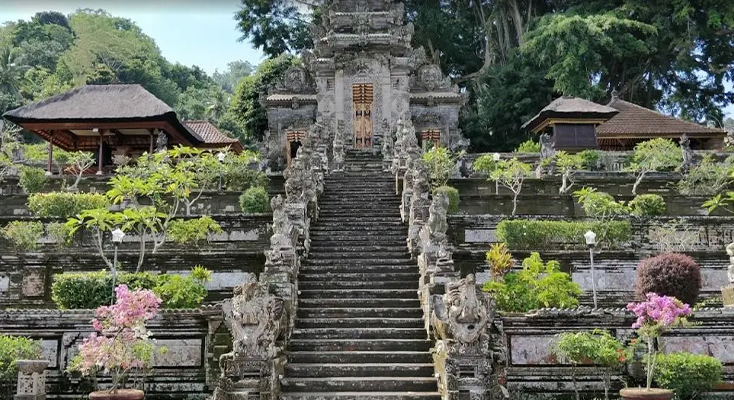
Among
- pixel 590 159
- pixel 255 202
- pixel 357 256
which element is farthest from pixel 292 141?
pixel 357 256

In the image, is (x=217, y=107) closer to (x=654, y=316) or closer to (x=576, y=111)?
(x=576, y=111)

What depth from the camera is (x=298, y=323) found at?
11109mm

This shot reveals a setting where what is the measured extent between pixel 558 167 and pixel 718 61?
739 inches

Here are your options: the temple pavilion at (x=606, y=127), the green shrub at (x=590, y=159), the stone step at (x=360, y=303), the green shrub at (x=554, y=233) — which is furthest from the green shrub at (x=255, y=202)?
the temple pavilion at (x=606, y=127)

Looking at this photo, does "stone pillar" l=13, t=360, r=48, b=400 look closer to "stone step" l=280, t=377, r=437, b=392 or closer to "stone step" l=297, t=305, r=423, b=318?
"stone step" l=280, t=377, r=437, b=392

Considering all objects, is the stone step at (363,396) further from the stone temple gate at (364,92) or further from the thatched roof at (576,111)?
the thatched roof at (576,111)

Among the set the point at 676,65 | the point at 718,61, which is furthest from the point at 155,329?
the point at 718,61

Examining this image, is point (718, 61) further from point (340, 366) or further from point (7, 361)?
point (7, 361)

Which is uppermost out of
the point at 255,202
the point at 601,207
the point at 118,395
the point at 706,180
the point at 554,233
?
the point at 706,180

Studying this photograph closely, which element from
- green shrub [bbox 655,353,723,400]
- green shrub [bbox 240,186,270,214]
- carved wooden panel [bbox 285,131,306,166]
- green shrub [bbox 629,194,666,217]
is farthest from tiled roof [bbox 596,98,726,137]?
green shrub [bbox 655,353,723,400]

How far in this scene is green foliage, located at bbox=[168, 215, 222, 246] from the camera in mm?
14445

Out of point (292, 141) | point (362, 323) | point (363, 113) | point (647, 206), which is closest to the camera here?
point (362, 323)

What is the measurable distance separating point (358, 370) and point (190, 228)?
577 cm

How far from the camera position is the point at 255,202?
1755 centimetres
